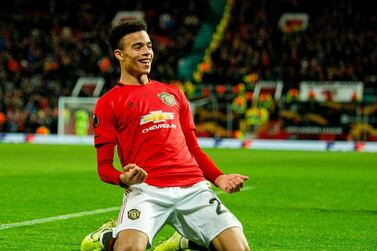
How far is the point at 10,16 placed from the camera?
151ft

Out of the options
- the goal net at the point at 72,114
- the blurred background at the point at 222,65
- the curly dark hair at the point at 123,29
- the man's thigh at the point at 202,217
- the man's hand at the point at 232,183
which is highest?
the curly dark hair at the point at 123,29

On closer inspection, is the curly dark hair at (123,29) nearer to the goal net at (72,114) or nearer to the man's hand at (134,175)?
the man's hand at (134,175)

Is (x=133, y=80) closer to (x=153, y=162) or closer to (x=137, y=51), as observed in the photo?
(x=137, y=51)

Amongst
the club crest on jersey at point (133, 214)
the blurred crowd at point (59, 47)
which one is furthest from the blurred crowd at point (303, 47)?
the club crest on jersey at point (133, 214)

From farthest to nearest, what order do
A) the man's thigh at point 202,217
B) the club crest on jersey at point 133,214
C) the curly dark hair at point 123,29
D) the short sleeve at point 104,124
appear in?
the curly dark hair at point 123,29 → the short sleeve at point 104,124 → the man's thigh at point 202,217 → the club crest on jersey at point 133,214

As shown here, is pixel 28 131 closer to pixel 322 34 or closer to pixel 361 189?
pixel 322 34

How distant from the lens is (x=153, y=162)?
612cm

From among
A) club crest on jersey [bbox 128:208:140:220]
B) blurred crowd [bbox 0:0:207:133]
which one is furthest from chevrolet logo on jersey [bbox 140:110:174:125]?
blurred crowd [bbox 0:0:207:133]

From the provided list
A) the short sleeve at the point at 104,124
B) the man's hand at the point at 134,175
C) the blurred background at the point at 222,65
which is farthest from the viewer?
the blurred background at the point at 222,65

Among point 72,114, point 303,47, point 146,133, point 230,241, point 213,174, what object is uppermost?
point 146,133

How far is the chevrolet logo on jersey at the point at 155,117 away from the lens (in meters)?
6.15

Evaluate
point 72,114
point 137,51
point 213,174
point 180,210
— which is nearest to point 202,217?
point 180,210

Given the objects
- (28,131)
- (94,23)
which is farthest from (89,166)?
(94,23)

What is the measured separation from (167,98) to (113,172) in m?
0.69
